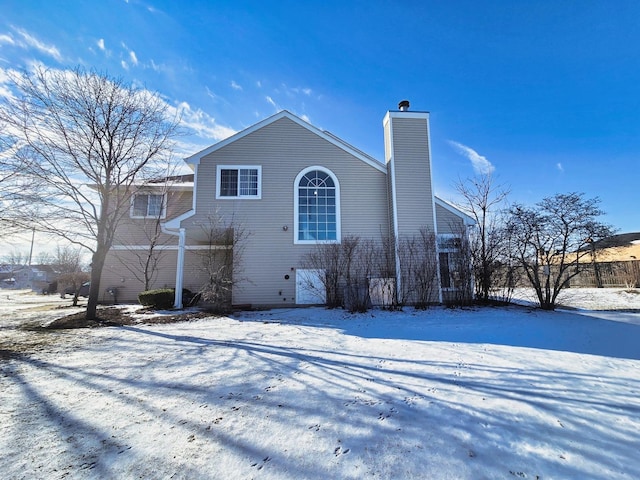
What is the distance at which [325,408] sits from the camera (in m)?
3.00

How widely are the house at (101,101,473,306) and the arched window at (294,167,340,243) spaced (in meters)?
0.04

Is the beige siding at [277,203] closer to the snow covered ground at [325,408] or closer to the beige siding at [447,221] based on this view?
the beige siding at [447,221]

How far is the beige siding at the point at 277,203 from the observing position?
11859mm

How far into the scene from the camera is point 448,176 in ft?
51.0

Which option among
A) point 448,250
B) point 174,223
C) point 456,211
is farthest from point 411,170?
point 174,223

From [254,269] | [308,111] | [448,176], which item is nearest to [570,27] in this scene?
[448,176]

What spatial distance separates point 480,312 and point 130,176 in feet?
41.8

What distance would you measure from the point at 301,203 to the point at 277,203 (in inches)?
40.2

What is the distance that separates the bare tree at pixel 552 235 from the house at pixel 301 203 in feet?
6.93

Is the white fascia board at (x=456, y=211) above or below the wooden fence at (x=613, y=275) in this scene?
above

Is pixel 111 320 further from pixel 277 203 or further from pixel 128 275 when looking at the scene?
pixel 277 203

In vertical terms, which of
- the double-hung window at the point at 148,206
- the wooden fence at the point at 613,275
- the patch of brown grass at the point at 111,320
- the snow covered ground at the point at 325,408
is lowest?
the snow covered ground at the point at 325,408

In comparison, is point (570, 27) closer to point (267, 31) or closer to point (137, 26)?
point (267, 31)

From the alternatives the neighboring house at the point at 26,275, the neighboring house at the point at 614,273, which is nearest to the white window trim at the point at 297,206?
the neighboring house at the point at 614,273
